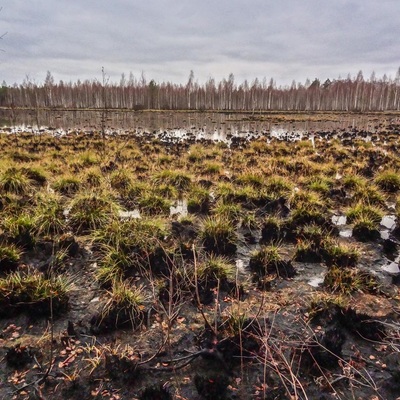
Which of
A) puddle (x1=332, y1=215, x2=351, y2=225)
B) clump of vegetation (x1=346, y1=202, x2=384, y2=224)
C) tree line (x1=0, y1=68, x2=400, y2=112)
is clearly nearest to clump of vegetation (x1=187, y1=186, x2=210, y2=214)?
puddle (x1=332, y1=215, x2=351, y2=225)

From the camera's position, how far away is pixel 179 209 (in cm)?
878

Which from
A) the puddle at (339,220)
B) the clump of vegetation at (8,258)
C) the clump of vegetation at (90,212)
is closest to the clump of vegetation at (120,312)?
the clump of vegetation at (8,258)

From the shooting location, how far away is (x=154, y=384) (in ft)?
11.2

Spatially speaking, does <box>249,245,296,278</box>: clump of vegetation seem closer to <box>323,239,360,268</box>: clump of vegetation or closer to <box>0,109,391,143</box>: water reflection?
<box>323,239,360,268</box>: clump of vegetation

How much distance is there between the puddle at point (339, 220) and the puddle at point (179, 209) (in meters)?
3.57

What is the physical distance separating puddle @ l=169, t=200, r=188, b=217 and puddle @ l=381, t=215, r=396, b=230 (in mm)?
4679

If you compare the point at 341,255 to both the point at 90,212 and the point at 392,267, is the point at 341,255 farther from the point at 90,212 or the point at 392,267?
the point at 90,212

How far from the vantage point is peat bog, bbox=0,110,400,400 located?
3449 millimetres

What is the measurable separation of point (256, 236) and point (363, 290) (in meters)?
2.48

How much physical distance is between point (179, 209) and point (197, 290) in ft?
18.7

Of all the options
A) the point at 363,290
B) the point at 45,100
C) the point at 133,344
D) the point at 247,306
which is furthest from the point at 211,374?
the point at 45,100

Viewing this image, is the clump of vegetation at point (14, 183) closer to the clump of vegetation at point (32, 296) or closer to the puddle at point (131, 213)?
the puddle at point (131, 213)

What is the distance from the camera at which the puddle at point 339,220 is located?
785cm

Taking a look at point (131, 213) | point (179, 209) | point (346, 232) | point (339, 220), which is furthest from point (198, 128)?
point (346, 232)
